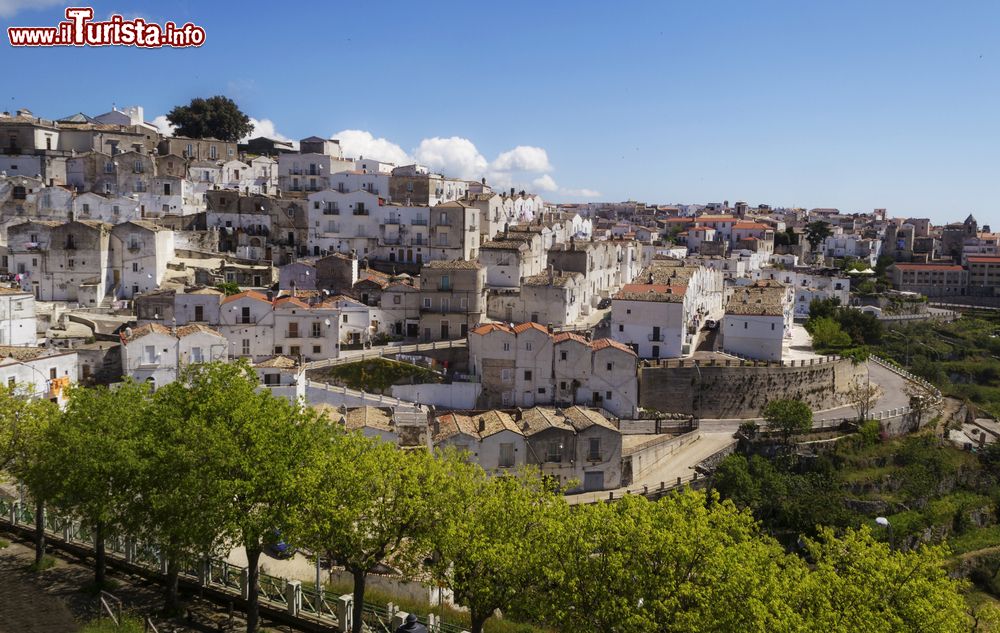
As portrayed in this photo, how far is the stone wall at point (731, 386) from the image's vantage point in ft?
150

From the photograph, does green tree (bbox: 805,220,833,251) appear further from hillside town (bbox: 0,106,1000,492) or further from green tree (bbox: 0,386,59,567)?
green tree (bbox: 0,386,59,567)

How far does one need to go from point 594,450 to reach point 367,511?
66.3 feet

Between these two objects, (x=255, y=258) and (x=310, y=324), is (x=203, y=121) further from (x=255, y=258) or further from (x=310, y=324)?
(x=310, y=324)

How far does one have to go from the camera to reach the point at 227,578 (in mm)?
20391

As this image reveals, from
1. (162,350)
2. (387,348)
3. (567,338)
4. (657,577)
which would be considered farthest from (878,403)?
(162,350)

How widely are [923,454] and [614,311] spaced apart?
1926 cm

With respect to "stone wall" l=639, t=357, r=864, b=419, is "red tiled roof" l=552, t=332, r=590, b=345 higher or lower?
higher

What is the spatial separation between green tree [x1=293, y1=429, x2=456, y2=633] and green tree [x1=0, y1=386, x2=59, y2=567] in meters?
7.42

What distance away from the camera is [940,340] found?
75.2 meters

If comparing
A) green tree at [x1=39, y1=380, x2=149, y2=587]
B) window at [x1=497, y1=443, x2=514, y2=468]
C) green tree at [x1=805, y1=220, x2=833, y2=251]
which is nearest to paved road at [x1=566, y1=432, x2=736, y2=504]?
window at [x1=497, y1=443, x2=514, y2=468]

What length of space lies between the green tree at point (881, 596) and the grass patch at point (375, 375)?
89.8ft

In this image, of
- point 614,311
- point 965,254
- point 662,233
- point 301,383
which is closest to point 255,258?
point 301,383

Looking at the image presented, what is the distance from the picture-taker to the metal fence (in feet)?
61.8

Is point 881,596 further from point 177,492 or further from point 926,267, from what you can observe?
point 926,267
